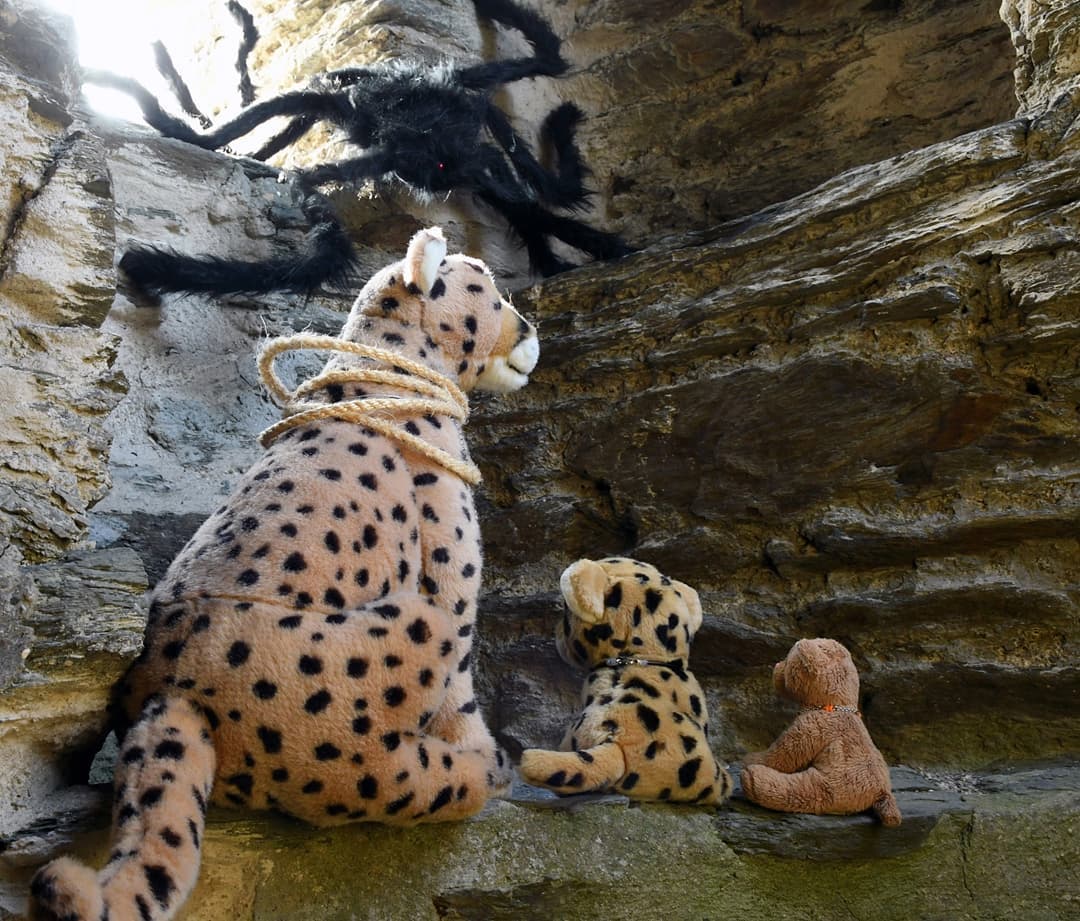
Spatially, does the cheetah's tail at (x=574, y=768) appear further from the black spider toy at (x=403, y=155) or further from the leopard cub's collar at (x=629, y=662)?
the black spider toy at (x=403, y=155)

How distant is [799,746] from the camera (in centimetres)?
155

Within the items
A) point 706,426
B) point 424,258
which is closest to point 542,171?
point 706,426

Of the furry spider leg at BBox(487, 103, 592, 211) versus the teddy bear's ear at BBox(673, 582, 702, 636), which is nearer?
the teddy bear's ear at BBox(673, 582, 702, 636)

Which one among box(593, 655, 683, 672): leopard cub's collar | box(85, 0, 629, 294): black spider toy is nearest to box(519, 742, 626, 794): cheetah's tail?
box(593, 655, 683, 672): leopard cub's collar

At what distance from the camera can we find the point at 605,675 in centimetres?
159

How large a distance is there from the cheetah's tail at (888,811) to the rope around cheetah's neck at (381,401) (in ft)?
2.51

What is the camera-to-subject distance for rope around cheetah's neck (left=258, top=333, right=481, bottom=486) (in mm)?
1466

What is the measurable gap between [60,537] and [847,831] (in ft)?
3.80

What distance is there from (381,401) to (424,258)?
0.83 ft

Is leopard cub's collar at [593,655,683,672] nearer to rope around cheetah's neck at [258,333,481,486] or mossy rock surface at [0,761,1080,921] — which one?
mossy rock surface at [0,761,1080,921]

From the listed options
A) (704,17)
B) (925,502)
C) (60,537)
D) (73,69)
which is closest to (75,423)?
(60,537)

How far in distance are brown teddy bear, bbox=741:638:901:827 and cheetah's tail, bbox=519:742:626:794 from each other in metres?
0.24

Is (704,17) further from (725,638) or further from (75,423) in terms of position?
(75,423)

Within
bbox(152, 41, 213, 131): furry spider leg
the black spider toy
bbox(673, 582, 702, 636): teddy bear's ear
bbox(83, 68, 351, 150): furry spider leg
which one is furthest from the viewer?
bbox(152, 41, 213, 131): furry spider leg
